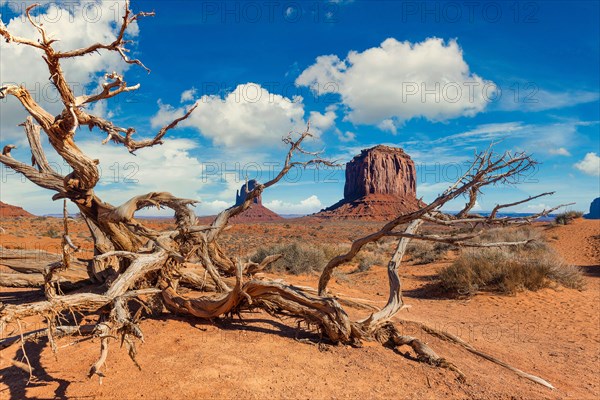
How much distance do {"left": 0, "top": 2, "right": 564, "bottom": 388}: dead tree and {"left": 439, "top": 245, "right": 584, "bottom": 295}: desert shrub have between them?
5.99m

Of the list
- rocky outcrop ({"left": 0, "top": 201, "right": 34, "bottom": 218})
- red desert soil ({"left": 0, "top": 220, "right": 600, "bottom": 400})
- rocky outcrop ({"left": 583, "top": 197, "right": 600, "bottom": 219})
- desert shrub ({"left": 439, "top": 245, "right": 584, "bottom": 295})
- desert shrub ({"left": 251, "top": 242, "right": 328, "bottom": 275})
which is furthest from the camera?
rocky outcrop ({"left": 583, "top": 197, "right": 600, "bottom": 219})

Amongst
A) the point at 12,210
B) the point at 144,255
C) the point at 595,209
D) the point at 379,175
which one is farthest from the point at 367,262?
the point at 595,209

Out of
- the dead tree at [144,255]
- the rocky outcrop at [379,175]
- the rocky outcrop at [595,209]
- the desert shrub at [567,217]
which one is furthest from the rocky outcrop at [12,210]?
the rocky outcrop at [595,209]

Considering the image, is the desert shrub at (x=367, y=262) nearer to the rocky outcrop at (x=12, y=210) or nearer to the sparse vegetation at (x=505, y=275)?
the sparse vegetation at (x=505, y=275)

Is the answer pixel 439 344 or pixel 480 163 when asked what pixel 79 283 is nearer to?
pixel 439 344

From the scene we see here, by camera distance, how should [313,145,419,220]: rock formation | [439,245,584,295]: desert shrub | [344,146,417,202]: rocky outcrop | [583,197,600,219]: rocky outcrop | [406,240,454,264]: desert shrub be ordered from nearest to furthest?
[439,245,584,295]: desert shrub
[406,240,454,264]: desert shrub
[313,145,419,220]: rock formation
[344,146,417,202]: rocky outcrop
[583,197,600,219]: rocky outcrop

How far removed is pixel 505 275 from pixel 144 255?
10326 millimetres

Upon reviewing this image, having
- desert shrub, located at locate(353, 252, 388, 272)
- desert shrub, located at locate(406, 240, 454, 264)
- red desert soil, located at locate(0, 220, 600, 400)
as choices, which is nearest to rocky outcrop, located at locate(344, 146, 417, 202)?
desert shrub, located at locate(406, 240, 454, 264)

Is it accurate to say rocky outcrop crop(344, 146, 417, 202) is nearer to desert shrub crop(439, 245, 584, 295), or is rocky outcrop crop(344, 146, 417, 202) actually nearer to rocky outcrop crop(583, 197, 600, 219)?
rocky outcrop crop(583, 197, 600, 219)

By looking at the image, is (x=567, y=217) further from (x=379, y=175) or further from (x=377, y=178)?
(x=379, y=175)

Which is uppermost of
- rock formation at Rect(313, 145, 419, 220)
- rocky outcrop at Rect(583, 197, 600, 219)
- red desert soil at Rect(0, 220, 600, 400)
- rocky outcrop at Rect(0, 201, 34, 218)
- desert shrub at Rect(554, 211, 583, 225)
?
rock formation at Rect(313, 145, 419, 220)

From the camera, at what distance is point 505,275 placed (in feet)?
37.2

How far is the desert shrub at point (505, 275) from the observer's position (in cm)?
1115

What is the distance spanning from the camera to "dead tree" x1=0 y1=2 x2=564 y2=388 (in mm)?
3967
